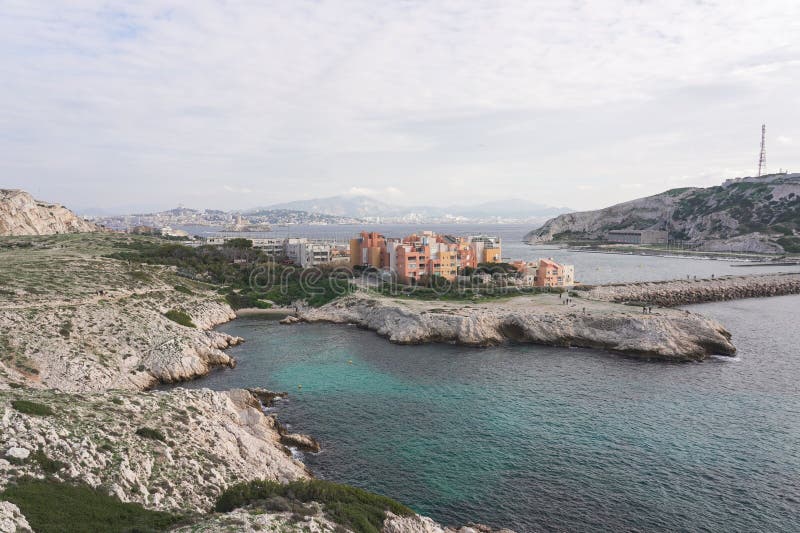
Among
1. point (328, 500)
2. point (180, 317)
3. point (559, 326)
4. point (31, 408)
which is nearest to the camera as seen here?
point (328, 500)

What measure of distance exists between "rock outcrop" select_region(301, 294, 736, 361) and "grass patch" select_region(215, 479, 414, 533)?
1376 inches

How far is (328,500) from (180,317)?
42.2 meters

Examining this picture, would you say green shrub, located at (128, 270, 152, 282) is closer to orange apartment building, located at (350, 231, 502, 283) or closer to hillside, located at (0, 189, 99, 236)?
orange apartment building, located at (350, 231, 502, 283)

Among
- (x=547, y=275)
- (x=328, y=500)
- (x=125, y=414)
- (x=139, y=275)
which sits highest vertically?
(x=547, y=275)

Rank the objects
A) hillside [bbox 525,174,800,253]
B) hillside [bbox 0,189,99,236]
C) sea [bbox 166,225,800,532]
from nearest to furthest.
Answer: sea [bbox 166,225,800,532], hillside [bbox 0,189,99,236], hillside [bbox 525,174,800,253]

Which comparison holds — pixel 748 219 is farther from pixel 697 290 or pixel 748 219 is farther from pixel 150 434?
pixel 150 434

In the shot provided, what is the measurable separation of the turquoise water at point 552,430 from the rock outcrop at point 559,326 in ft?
8.15

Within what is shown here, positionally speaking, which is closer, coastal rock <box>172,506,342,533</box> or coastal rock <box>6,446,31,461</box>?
coastal rock <box>172,506,342,533</box>

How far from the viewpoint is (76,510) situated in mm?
14602

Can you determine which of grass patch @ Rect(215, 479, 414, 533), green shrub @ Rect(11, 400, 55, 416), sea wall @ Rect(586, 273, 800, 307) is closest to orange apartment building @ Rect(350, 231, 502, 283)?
sea wall @ Rect(586, 273, 800, 307)

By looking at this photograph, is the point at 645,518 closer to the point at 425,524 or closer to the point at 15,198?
the point at 425,524

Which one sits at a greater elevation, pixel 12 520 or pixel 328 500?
pixel 12 520

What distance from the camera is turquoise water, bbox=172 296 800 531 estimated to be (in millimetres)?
22375

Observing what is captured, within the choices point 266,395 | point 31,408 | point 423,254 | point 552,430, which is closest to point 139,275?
point 266,395
